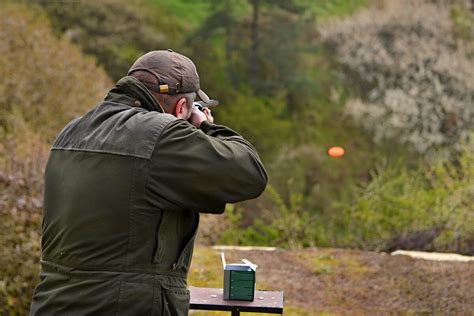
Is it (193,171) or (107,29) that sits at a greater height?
(107,29)

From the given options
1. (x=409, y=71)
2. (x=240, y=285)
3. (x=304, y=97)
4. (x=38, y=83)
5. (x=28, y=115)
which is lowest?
(x=240, y=285)

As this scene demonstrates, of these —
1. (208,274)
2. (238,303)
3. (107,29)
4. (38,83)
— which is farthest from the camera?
(107,29)

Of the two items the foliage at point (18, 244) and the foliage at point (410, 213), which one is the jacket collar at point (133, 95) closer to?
the foliage at point (18, 244)

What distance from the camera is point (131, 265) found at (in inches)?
129

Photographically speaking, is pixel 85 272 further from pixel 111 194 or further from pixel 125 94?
pixel 125 94

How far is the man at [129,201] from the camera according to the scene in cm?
327

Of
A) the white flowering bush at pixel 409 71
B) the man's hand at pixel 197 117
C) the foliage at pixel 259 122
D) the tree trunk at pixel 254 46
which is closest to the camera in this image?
the man's hand at pixel 197 117

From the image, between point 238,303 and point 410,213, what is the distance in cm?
710

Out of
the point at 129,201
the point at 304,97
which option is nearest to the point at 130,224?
the point at 129,201

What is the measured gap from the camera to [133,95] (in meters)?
3.47

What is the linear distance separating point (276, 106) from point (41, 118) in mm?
14966

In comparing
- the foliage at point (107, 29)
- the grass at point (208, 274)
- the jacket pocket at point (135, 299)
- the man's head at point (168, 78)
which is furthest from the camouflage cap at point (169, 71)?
the foliage at point (107, 29)

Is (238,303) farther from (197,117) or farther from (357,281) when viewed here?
(357,281)

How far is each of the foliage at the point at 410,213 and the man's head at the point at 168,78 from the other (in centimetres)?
685
